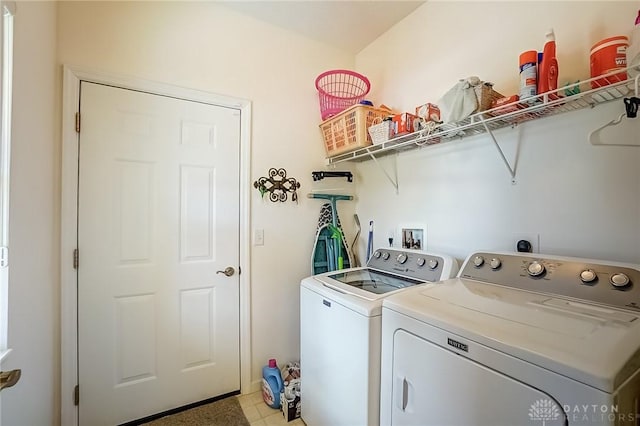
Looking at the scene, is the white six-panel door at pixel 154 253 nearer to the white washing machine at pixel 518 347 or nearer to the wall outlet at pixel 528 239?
the white washing machine at pixel 518 347

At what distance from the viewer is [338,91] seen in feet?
7.15

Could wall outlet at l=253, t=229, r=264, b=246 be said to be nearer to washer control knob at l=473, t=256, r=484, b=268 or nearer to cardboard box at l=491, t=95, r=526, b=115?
washer control knob at l=473, t=256, r=484, b=268

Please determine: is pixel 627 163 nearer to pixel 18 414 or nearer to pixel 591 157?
pixel 591 157

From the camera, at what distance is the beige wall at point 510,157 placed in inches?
44.9

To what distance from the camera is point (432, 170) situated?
1.81 m

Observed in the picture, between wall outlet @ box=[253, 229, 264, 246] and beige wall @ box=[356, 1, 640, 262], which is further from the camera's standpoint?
wall outlet @ box=[253, 229, 264, 246]

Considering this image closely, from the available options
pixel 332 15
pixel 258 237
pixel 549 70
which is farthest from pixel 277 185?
pixel 549 70

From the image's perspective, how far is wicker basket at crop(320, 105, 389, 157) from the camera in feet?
6.00

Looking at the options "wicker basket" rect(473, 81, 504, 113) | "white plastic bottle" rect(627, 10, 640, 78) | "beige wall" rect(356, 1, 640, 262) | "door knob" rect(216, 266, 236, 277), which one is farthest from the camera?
"door knob" rect(216, 266, 236, 277)

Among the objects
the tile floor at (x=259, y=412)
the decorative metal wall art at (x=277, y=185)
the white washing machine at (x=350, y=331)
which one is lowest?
the tile floor at (x=259, y=412)

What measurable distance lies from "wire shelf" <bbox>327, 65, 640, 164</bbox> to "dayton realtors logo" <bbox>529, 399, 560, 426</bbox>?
3.16 ft

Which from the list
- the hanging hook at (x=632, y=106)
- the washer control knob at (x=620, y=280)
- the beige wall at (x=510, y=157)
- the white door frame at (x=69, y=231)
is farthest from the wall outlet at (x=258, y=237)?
the hanging hook at (x=632, y=106)

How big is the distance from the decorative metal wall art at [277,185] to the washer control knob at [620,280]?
172 cm

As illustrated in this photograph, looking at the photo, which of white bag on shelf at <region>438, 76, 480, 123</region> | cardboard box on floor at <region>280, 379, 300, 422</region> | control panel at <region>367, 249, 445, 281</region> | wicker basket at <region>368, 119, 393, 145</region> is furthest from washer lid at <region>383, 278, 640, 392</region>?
cardboard box on floor at <region>280, 379, 300, 422</region>
